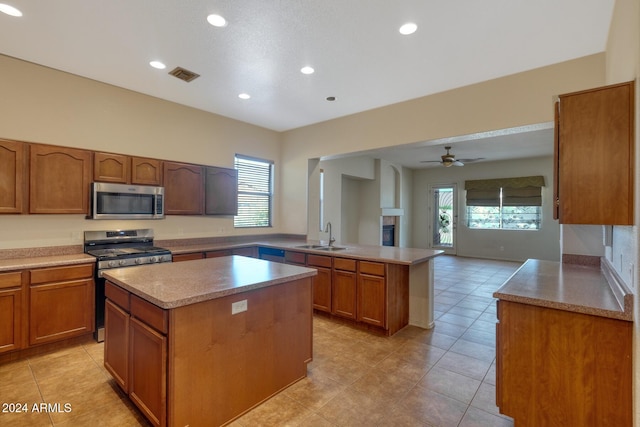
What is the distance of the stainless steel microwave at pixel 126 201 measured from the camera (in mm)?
3428

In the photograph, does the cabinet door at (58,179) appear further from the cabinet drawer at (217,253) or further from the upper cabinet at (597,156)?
the upper cabinet at (597,156)

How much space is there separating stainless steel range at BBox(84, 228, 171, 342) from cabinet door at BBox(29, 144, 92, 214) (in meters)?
0.38

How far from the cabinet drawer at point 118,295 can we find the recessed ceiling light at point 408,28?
2.87m

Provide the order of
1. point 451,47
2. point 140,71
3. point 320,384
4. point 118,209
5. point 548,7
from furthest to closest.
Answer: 1. point 118,209
2. point 140,71
3. point 451,47
4. point 320,384
5. point 548,7

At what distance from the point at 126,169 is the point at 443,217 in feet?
29.2

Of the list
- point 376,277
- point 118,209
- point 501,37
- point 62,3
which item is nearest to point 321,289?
point 376,277

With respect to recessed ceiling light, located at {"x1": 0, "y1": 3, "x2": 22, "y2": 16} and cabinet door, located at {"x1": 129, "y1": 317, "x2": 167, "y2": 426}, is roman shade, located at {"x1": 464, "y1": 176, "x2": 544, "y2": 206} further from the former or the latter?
recessed ceiling light, located at {"x1": 0, "y1": 3, "x2": 22, "y2": 16}

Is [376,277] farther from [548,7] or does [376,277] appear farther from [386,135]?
[548,7]

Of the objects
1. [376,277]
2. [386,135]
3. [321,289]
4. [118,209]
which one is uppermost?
[386,135]

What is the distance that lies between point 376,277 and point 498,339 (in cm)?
158

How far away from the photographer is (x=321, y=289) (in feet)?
13.0

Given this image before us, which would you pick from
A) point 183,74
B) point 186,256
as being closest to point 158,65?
point 183,74

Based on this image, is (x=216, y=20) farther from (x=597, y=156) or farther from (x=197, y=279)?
(x=597, y=156)

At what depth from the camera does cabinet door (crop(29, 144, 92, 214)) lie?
3061mm
